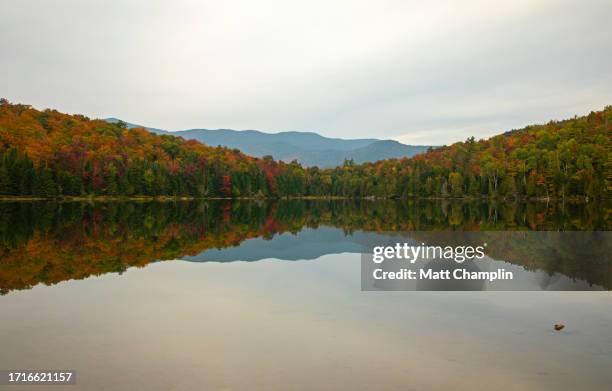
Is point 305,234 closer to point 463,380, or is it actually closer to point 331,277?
point 331,277

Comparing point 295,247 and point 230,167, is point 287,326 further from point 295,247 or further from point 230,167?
point 230,167

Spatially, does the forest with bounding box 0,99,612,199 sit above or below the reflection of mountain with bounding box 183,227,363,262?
above

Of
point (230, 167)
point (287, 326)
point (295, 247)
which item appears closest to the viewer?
point (287, 326)

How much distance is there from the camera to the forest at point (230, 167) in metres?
110

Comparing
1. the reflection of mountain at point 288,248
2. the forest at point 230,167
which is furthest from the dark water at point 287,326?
the forest at point 230,167

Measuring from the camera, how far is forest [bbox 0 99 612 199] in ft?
360

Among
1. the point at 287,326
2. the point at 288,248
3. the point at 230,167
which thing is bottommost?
the point at 287,326

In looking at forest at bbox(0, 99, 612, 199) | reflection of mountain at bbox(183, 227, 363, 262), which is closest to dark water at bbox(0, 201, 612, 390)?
reflection of mountain at bbox(183, 227, 363, 262)

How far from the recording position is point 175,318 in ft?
45.2

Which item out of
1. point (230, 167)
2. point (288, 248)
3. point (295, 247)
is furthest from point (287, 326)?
point (230, 167)

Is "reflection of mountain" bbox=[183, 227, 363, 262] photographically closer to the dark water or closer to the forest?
the dark water

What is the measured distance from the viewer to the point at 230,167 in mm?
170500

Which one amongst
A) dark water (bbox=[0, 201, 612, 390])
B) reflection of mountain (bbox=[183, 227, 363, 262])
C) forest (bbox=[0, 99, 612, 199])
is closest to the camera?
dark water (bbox=[0, 201, 612, 390])

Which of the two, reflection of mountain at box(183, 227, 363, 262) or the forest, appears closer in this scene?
reflection of mountain at box(183, 227, 363, 262)
